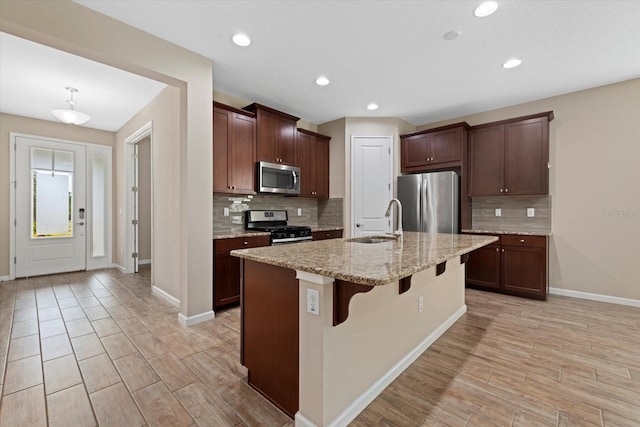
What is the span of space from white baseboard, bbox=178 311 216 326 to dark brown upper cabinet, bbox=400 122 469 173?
3.65m

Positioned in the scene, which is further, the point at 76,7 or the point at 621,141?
the point at 621,141

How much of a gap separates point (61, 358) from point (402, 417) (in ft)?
8.11

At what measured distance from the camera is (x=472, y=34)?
2.49 metres

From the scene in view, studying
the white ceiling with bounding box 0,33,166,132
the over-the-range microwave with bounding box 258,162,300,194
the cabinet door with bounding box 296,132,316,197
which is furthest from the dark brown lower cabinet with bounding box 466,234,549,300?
the white ceiling with bounding box 0,33,166,132

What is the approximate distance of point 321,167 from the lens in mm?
4879

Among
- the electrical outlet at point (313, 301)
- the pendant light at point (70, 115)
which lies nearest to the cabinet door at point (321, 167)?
the pendant light at point (70, 115)

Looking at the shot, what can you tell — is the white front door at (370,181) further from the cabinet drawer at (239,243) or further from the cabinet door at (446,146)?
the cabinet drawer at (239,243)

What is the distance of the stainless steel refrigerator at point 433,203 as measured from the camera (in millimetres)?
4164

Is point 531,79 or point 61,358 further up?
point 531,79

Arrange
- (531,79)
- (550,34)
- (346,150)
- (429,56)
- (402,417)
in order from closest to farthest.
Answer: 1. (402,417)
2. (550,34)
3. (429,56)
4. (531,79)
5. (346,150)

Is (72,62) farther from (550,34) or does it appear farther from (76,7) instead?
(550,34)

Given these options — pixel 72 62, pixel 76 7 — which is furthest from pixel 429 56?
pixel 72 62

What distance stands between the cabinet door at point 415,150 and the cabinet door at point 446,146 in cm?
9

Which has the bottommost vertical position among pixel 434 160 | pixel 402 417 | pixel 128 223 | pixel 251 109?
pixel 402 417
